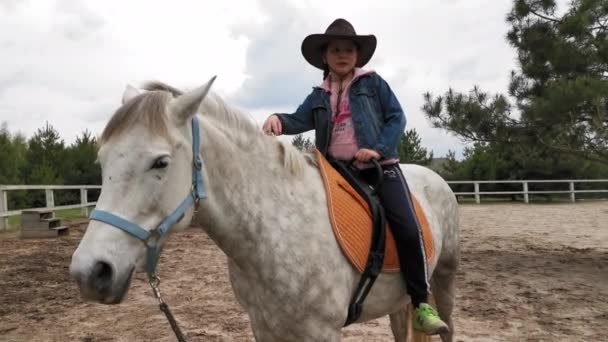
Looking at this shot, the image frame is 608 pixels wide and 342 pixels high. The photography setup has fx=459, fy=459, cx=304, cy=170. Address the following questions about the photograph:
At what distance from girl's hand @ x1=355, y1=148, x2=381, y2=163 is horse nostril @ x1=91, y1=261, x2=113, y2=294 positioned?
133cm

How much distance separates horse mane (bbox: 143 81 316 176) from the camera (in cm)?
185

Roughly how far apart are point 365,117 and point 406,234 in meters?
0.65

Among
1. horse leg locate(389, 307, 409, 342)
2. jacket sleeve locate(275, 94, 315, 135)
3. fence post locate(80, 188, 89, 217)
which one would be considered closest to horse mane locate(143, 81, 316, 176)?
jacket sleeve locate(275, 94, 315, 135)

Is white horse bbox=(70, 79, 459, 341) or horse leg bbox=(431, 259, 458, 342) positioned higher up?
white horse bbox=(70, 79, 459, 341)

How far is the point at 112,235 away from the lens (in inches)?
56.8

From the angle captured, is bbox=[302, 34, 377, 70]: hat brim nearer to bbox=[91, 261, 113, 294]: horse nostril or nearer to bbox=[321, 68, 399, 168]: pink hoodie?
bbox=[321, 68, 399, 168]: pink hoodie

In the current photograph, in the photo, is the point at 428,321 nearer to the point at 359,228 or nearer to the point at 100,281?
the point at 359,228

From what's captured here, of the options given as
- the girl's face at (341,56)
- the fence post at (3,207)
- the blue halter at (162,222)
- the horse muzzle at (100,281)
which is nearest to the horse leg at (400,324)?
the girl's face at (341,56)

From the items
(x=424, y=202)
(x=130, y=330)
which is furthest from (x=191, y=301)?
(x=424, y=202)

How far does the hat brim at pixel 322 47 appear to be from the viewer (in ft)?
8.53

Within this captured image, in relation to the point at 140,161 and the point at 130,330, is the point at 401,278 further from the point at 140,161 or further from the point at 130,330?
Answer: the point at 130,330

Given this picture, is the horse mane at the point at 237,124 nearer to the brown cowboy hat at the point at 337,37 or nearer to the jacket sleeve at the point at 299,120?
the jacket sleeve at the point at 299,120

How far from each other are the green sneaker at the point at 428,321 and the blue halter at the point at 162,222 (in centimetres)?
132

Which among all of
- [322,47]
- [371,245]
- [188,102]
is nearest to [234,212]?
[188,102]
